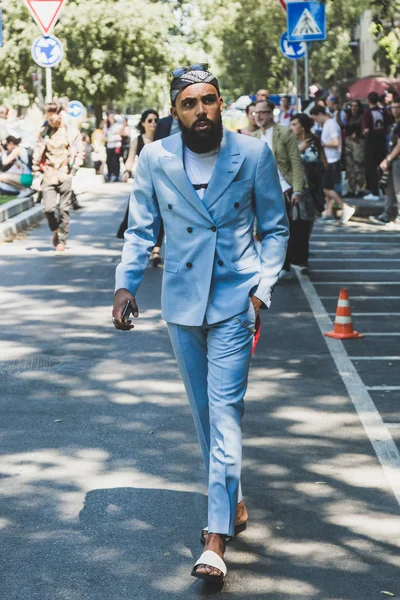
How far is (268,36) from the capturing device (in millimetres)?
64875

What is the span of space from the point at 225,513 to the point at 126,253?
1.10m

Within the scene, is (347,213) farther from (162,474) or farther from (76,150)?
(162,474)

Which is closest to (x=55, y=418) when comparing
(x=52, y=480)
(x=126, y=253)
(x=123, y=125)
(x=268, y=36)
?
(x=52, y=480)

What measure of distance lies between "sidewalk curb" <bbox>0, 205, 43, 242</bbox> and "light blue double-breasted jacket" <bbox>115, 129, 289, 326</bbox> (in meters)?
13.2

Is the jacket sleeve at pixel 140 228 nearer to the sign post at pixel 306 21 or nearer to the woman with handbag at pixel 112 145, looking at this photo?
the sign post at pixel 306 21

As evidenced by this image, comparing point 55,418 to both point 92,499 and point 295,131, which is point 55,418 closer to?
point 92,499

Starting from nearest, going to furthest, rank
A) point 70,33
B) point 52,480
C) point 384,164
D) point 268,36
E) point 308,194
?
point 52,480 → point 308,194 → point 384,164 → point 70,33 → point 268,36

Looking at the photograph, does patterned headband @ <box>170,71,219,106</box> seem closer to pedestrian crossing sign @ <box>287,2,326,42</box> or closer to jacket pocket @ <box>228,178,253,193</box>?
jacket pocket @ <box>228,178,253,193</box>

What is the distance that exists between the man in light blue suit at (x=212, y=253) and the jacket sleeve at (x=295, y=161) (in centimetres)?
784

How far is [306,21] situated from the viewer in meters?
20.4

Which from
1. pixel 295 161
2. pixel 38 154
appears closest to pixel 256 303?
pixel 295 161

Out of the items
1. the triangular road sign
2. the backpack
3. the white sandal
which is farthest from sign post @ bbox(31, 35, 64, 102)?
the white sandal

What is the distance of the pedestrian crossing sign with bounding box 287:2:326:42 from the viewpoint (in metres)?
20.3

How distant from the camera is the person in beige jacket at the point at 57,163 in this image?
1567 cm
